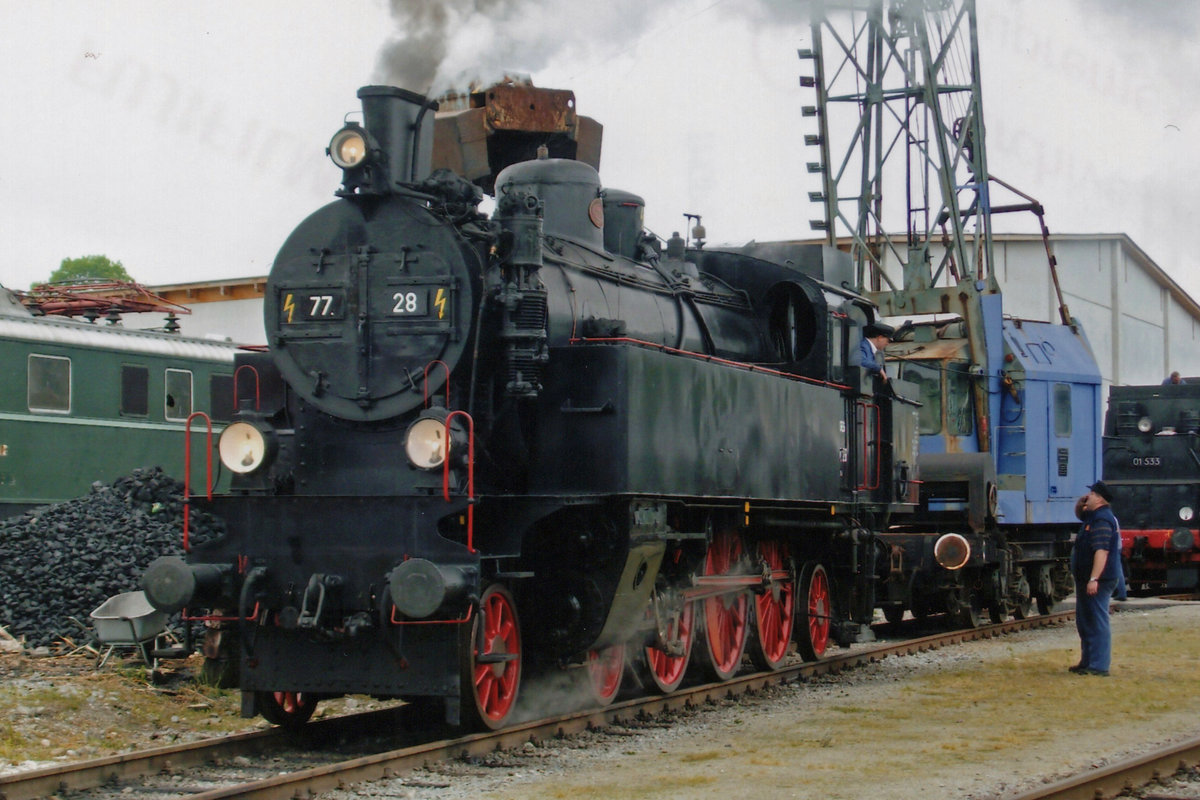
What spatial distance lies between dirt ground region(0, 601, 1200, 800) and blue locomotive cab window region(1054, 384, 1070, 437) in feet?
18.7

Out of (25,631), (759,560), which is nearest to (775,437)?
(759,560)

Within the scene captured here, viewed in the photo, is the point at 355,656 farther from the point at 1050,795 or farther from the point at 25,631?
the point at 25,631

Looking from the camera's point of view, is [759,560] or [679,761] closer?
[679,761]

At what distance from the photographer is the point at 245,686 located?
812 cm

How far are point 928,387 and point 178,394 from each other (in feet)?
28.9

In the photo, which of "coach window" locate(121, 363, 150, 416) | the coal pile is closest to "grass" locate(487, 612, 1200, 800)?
the coal pile

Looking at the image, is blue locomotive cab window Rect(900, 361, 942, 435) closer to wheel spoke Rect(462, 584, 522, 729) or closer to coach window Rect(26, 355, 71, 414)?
wheel spoke Rect(462, 584, 522, 729)

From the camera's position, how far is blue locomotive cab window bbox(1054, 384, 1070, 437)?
17.6m

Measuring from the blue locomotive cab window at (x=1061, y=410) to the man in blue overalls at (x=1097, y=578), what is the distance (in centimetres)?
631

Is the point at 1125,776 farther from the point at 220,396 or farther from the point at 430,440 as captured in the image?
the point at 220,396

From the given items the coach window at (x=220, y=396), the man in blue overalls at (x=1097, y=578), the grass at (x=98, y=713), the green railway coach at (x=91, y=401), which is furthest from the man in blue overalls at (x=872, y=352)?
the coach window at (x=220, y=396)

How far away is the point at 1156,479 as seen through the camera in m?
20.6

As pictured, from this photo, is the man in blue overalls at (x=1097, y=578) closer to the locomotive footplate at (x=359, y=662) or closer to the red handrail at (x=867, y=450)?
the red handrail at (x=867, y=450)

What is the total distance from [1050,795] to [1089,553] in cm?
566
